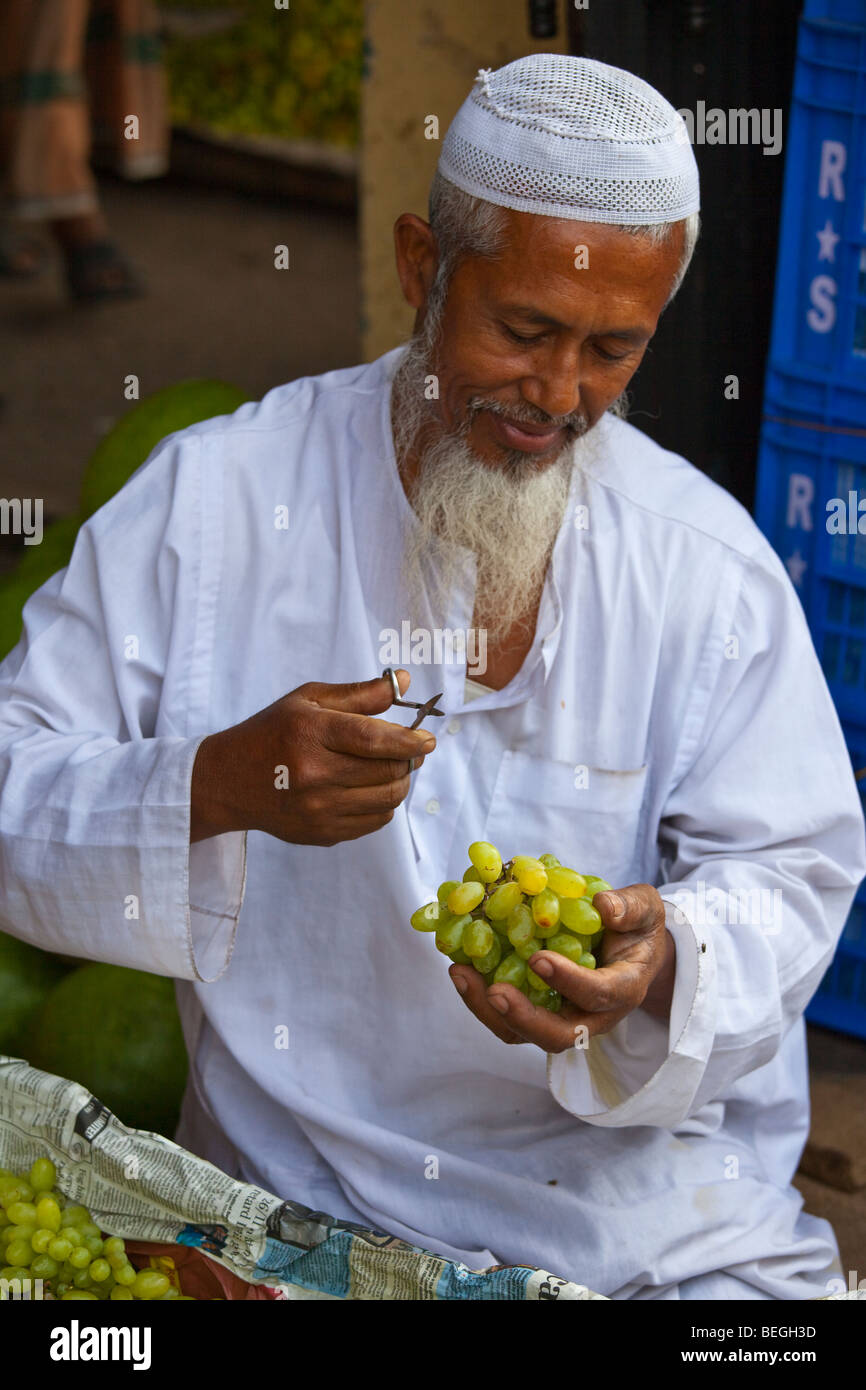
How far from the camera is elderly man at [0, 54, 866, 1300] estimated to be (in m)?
1.86

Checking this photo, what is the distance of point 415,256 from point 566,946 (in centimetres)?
91

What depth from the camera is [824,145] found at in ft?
7.90

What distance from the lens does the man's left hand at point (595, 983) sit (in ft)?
5.29

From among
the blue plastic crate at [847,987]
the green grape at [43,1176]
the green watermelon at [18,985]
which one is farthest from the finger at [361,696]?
the blue plastic crate at [847,987]

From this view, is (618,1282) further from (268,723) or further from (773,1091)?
(268,723)

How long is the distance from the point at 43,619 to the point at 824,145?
141cm

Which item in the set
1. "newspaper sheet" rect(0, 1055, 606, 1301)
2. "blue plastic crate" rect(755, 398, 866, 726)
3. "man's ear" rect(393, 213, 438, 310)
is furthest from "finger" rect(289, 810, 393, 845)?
"blue plastic crate" rect(755, 398, 866, 726)

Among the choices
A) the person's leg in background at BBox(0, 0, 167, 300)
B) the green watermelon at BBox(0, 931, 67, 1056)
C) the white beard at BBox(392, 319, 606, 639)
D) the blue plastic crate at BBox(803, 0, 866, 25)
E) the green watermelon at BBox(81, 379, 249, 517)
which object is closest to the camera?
the white beard at BBox(392, 319, 606, 639)

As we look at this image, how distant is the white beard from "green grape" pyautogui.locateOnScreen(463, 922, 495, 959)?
484mm

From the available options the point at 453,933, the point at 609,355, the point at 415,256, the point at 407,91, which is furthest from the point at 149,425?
the point at 453,933

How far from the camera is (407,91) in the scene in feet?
11.0

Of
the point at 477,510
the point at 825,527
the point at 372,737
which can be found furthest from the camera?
the point at 825,527

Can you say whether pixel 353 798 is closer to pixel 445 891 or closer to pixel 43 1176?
pixel 445 891

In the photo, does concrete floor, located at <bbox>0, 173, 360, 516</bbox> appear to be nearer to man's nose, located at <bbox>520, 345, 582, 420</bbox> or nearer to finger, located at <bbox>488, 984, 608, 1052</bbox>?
man's nose, located at <bbox>520, 345, 582, 420</bbox>
